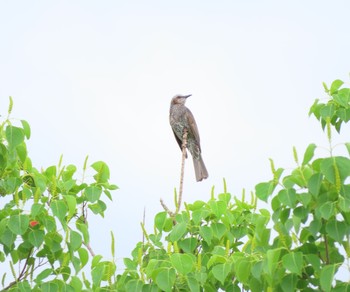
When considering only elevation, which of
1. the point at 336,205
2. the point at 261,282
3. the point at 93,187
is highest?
the point at 93,187

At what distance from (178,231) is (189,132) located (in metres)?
7.47

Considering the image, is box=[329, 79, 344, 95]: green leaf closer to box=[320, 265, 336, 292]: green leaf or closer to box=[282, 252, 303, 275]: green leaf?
box=[282, 252, 303, 275]: green leaf

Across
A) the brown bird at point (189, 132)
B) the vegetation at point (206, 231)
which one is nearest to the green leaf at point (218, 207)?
the vegetation at point (206, 231)

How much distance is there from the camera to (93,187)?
5797 mm

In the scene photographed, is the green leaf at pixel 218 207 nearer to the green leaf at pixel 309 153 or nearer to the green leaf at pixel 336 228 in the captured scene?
the green leaf at pixel 309 153

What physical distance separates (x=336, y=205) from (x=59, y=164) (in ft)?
8.02

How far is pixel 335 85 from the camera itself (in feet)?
16.9

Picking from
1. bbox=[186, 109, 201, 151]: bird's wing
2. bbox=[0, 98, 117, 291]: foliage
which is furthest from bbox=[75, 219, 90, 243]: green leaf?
bbox=[186, 109, 201, 151]: bird's wing

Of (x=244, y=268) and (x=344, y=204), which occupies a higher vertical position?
(x=344, y=204)

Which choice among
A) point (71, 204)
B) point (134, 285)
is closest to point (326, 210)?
point (134, 285)

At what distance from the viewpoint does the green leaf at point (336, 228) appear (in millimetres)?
4148

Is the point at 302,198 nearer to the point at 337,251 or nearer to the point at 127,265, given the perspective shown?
the point at 337,251

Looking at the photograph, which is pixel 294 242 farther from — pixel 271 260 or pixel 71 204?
pixel 71 204

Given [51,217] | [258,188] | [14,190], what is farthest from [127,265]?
[258,188]
